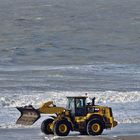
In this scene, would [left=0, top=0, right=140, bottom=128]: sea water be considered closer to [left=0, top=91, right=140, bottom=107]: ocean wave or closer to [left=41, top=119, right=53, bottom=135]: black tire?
[left=0, top=91, right=140, bottom=107]: ocean wave

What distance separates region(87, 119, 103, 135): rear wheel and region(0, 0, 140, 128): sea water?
2.81 meters

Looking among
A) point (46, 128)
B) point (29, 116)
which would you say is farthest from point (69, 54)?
point (29, 116)

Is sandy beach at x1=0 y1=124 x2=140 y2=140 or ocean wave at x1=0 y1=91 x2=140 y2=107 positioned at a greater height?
ocean wave at x1=0 y1=91 x2=140 y2=107

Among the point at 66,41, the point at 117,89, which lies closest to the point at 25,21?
the point at 66,41

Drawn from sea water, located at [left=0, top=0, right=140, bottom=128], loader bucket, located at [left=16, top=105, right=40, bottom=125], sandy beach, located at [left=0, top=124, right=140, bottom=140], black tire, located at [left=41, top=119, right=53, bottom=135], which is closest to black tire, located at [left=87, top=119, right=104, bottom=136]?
sandy beach, located at [left=0, top=124, right=140, bottom=140]

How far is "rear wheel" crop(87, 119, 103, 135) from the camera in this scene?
2041 centimetres

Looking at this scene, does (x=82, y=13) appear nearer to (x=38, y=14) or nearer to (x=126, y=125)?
(x=38, y=14)

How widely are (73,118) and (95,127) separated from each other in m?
0.64

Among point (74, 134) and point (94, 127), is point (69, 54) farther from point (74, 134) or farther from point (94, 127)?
point (94, 127)

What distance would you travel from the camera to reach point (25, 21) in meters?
71.1

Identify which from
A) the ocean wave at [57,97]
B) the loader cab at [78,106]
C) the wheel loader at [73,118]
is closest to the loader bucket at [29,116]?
the wheel loader at [73,118]

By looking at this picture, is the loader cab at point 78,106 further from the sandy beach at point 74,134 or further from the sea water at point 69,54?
the sea water at point 69,54

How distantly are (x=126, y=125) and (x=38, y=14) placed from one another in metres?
53.1

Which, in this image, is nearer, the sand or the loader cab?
the sand
